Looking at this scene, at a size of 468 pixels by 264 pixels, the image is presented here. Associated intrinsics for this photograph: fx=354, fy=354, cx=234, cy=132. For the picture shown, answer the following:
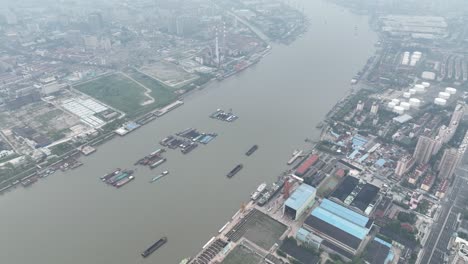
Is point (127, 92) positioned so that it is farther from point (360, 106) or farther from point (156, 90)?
point (360, 106)

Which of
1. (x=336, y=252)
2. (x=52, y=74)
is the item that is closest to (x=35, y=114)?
(x=52, y=74)

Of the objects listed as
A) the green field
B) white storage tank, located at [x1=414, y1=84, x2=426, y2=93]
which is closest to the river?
the green field

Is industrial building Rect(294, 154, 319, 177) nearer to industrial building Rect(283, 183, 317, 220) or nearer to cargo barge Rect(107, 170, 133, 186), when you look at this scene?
industrial building Rect(283, 183, 317, 220)

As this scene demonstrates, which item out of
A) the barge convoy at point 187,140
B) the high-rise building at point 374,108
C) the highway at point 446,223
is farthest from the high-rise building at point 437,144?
the barge convoy at point 187,140

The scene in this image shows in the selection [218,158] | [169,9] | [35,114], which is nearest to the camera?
[218,158]

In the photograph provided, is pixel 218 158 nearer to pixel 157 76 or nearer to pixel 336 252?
pixel 336 252
